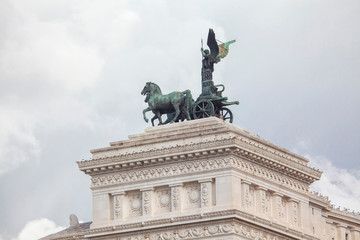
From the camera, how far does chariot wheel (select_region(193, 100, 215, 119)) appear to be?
→ 260 feet

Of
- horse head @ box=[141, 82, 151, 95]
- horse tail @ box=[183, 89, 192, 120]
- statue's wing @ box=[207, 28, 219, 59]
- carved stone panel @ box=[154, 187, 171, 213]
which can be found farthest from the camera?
statue's wing @ box=[207, 28, 219, 59]

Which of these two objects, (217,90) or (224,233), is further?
(217,90)

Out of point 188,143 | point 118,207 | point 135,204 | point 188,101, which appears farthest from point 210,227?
point 188,101

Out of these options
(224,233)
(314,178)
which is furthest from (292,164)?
(224,233)

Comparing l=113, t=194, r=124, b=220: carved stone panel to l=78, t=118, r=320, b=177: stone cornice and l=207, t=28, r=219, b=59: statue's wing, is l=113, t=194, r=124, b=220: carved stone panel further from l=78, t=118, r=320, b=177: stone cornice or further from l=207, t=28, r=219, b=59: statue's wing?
l=207, t=28, r=219, b=59: statue's wing

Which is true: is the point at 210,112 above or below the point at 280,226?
above

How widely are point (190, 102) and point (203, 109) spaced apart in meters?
0.92

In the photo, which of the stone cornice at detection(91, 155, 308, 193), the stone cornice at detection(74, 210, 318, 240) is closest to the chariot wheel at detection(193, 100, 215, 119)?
the stone cornice at detection(91, 155, 308, 193)

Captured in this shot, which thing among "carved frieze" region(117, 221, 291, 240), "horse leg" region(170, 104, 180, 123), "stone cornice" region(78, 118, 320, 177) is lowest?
"carved frieze" region(117, 221, 291, 240)

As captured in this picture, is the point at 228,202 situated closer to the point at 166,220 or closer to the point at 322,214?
the point at 166,220

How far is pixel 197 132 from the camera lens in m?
76.9

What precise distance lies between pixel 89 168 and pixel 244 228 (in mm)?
10203

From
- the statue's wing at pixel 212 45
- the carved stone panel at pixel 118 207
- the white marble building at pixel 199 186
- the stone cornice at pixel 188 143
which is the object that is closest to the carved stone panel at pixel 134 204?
the white marble building at pixel 199 186

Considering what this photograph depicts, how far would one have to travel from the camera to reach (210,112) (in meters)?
79.4
